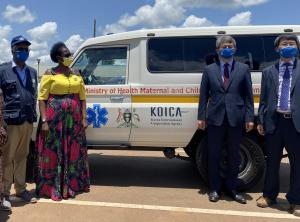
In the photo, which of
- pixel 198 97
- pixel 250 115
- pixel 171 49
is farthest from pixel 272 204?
pixel 171 49

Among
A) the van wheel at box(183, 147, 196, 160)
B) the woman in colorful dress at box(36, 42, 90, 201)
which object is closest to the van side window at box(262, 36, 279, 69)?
the van wheel at box(183, 147, 196, 160)

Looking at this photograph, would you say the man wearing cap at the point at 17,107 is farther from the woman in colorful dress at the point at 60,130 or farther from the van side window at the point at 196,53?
the van side window at the point at 196,53

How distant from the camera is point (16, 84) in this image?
16.3ft

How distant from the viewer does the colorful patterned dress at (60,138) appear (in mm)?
5305

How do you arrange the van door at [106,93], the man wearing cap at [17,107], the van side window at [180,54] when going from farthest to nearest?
1. the van door at [106,93]
2. the van side window at [180,54]
3. the man wearing cap at [17,107]

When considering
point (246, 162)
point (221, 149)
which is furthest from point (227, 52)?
point (246, 162)

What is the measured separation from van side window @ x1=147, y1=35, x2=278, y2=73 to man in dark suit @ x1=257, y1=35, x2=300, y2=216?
0.66 metres

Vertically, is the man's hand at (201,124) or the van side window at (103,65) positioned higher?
the van side window at (103,65)

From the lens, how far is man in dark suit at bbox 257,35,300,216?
4711 mm

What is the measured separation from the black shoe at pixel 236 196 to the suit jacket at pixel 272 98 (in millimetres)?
978

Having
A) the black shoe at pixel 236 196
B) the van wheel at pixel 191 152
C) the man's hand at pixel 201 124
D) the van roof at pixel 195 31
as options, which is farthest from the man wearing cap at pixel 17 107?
the black shoe at pixel 236 196

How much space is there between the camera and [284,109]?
475 cm

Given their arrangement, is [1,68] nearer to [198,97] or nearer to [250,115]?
[198,97]

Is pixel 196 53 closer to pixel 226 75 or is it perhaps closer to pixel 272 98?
pixel 226 75
